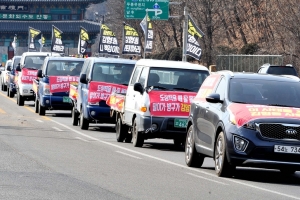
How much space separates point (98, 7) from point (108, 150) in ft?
480

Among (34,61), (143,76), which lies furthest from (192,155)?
(34,61)

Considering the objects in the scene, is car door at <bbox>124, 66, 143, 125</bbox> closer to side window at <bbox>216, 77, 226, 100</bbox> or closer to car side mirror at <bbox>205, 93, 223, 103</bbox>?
side window at <bbox>216, 77, 226, 100</bbox>

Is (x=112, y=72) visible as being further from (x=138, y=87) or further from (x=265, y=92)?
(x=265, y=92)

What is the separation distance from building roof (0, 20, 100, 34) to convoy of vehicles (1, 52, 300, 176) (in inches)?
2665

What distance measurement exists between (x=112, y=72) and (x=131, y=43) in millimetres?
23877

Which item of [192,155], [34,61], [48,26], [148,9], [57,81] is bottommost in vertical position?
[192,155]

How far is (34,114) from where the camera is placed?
3039 centimetres

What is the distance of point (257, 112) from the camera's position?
504 inches

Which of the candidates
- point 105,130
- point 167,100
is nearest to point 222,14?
point 105,130

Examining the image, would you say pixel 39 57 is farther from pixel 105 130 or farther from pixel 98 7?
pixel 98 7

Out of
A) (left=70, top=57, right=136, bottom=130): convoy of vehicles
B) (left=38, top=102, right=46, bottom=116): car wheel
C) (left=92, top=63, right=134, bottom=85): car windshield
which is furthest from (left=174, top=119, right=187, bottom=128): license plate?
(left=38, top=102, right=46, bottom=116): car wheel

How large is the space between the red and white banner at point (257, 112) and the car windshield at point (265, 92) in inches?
15.1

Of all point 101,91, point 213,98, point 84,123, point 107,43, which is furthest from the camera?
point 107,43

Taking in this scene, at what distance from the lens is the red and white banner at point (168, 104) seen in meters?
18.2
